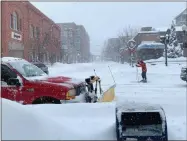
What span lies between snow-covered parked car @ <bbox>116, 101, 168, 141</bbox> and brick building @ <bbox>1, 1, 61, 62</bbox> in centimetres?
3090

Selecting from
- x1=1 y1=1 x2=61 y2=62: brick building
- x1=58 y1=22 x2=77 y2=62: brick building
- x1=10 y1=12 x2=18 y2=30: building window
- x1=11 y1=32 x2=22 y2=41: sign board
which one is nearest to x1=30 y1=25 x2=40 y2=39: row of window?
x1=1 y1=1 x2=61 y2=62: brick building

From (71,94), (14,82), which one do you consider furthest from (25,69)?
(71,94)

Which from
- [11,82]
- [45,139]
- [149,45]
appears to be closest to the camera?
[45,139]

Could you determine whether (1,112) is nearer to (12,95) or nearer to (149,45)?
(12,95)

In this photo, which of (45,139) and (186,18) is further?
(186,18)

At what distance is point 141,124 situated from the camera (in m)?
4.71

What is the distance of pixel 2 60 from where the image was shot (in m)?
8.85

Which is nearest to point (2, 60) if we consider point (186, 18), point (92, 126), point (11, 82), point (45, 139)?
point (11, 82)

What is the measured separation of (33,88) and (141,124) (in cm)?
390

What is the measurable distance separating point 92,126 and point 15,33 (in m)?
34.5

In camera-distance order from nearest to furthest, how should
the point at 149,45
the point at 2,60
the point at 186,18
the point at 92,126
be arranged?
the point at 92,126 < the point at 2,60 < the point at 149,45 < the point at 186,18

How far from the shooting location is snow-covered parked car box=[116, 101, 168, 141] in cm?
453

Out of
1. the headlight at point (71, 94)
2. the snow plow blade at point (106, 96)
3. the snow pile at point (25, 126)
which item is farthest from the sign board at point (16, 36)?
the snow pile at point (25, 126)

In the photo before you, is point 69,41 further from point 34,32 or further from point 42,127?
point 42,127
